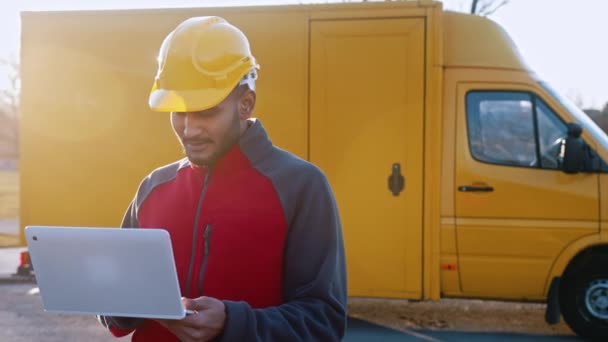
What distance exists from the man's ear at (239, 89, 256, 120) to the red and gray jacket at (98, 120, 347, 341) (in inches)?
4.4

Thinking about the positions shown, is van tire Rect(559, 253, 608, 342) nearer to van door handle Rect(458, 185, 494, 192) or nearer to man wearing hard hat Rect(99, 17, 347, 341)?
van door handle Rect(458, 185, 494, 192)

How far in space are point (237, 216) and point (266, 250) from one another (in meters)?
0.11

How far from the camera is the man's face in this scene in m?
1.63

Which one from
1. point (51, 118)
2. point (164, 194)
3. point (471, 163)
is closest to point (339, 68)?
point (471, 163)

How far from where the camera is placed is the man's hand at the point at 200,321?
55.6 inches

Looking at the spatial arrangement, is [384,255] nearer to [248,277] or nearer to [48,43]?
[48,43]

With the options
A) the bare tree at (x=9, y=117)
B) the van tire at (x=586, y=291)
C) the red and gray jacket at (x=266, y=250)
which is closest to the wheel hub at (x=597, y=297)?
the van tire at (x=586, y=291)

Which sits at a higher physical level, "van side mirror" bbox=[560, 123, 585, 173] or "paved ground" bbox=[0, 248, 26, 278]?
"van side mirror" bbox=[560, 123, 585, 173]

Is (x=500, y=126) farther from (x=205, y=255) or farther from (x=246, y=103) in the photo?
(x=205, y=255)

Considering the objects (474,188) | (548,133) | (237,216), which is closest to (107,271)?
(237,216)

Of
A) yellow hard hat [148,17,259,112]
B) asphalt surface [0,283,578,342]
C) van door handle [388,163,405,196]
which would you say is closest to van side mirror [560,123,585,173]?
van door handle [388,163,405,196]

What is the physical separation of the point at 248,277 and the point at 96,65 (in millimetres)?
5214

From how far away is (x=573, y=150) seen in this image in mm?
5641

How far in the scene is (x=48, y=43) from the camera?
21.1 feet
